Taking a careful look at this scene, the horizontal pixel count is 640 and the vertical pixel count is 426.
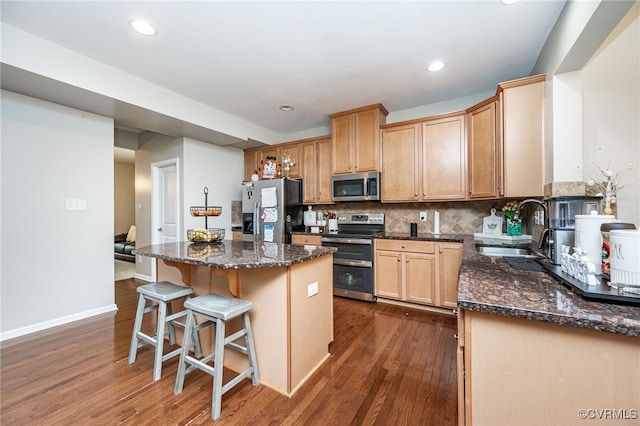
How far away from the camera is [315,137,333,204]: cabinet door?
3.99 m

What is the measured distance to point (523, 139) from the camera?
89.3 inches

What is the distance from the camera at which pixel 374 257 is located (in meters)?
3.30

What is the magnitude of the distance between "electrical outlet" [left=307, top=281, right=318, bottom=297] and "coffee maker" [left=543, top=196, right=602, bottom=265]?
4.84ft

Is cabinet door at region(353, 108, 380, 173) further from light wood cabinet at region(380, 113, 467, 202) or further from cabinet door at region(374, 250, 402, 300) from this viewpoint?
cabinet door at region(374, 250, 402, 300)

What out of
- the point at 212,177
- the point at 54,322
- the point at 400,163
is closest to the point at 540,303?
the point at 400,163

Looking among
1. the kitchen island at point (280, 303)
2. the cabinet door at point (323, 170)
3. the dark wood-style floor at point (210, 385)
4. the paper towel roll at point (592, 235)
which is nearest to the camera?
the paper towel roll at point (592, 235)

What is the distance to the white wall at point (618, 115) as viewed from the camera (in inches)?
73.7

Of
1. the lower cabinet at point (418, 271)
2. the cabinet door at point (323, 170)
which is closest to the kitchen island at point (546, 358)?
the lower cabinet at point (418, 271)

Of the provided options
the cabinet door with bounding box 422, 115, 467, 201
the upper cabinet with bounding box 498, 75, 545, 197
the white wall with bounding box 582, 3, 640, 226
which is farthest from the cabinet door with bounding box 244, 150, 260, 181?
the white wall with bounding box 582, 3, 640, 226

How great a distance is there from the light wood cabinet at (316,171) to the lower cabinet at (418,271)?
49.2 inches

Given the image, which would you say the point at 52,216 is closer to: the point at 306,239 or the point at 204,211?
the point at 204,211

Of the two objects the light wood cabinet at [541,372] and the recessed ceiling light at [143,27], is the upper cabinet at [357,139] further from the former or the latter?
the light wood cabinet at [541,372]

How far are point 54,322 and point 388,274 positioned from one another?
3.67 metres

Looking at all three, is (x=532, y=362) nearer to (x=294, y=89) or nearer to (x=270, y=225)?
(x=294, y=89)
